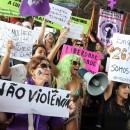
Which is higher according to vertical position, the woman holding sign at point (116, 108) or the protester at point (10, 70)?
the protester at point (10, 70)

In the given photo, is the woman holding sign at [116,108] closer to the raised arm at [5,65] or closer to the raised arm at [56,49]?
the raised arm at [56,49]

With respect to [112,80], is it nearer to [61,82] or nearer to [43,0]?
[61,82]

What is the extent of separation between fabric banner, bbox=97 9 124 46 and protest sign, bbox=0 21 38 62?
2172 mm

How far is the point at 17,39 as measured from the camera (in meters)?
4.45

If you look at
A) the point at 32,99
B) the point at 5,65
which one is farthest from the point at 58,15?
the point at 32,99

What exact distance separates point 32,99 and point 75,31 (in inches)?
123

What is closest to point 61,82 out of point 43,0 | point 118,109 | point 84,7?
point 118,109

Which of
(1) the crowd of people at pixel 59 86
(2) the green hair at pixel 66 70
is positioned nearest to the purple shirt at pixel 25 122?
(1) the crowd of people at pixel 59 86

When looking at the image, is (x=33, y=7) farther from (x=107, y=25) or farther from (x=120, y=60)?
(x=107, y=25)

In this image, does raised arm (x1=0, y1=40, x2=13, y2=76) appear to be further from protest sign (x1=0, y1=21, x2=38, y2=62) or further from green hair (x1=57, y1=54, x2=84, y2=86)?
green hair (x1=57, y1=54, x2=84, y2=86)

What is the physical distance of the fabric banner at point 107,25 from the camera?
6477 millimetres

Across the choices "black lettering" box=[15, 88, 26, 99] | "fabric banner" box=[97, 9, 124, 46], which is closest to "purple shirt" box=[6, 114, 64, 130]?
"black lettering" box=[15, 88, 26, 99]

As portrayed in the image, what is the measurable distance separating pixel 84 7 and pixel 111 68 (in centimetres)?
765

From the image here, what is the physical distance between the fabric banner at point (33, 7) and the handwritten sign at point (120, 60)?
106cm
